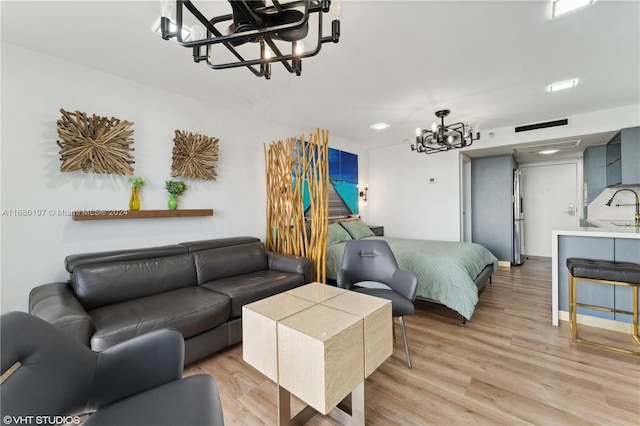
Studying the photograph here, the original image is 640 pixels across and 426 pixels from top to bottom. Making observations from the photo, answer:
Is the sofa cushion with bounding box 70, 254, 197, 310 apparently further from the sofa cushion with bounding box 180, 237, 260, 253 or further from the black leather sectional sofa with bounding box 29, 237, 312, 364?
the sofa cushion with bounding box 180, 237, 260, 253

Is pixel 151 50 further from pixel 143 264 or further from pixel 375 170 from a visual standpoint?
pixel 375 170

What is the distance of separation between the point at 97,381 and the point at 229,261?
182 centimetres

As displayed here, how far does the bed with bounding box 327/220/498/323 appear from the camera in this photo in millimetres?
2691

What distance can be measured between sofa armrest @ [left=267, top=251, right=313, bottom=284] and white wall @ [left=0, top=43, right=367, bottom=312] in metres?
0.80

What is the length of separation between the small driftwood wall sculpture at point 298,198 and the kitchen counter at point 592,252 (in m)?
2.52

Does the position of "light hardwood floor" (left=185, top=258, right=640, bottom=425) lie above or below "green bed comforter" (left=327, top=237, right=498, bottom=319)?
below

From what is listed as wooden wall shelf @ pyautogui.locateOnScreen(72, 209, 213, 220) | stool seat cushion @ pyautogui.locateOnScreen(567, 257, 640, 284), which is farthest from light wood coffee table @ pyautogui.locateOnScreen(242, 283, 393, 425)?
stool seat cushion @ pyautogui.locateOnScreen(567, 257, 640, 284)

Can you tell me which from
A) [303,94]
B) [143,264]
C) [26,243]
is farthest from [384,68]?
[26,243]

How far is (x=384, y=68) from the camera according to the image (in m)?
2.50

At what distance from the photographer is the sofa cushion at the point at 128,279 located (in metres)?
2.05

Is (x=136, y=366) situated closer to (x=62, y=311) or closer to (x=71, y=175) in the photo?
(x=62, y=311)

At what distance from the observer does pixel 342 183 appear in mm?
5246

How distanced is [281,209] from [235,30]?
8.25ft

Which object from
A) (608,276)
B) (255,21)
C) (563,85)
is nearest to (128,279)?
(255,21)
